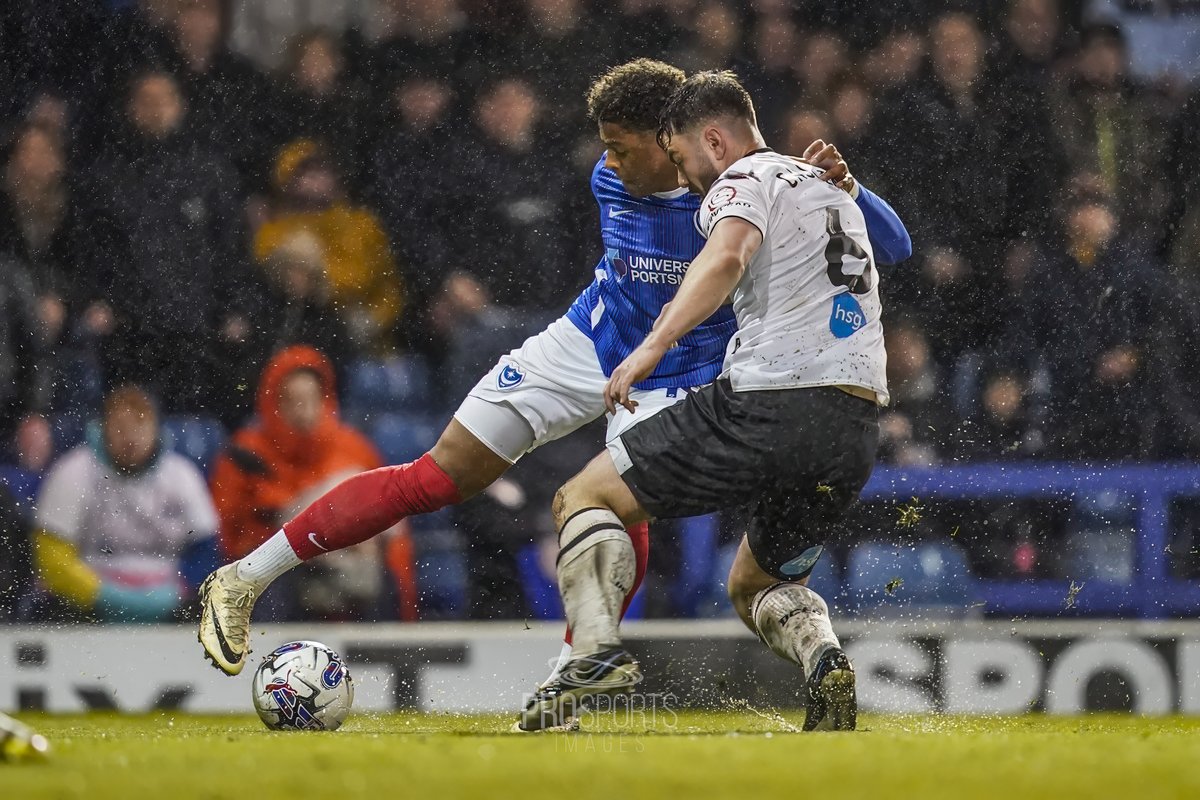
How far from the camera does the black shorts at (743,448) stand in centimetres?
375

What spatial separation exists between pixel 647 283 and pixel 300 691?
1541mm

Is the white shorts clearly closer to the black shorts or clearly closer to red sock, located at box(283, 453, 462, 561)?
red sock, located at box(283, 453, 462, 561)

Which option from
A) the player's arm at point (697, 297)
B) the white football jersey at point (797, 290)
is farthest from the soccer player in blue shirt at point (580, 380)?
the player's arm at point (697, 297)

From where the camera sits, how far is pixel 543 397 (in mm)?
4777

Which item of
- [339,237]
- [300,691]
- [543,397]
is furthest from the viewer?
[339,237]

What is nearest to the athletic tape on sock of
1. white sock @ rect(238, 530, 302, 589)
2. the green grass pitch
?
the green grass pitch

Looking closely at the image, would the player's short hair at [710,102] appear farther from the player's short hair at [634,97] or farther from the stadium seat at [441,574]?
the stadium seat at [441,574]

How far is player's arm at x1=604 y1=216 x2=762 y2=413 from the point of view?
139 inches

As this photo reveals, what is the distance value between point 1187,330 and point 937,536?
1.42 meters

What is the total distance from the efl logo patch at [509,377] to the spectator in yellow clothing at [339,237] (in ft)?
5.84

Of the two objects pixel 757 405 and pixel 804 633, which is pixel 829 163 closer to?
pixel 757 405

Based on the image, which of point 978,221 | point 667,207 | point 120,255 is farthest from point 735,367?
point 120,255

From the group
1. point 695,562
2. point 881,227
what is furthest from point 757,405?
point 695,562

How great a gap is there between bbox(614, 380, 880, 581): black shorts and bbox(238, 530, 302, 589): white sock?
53.6 inches
